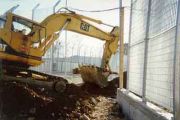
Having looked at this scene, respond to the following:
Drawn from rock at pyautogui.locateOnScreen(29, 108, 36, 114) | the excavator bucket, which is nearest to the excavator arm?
the excavator bucket

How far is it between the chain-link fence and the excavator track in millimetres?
5195

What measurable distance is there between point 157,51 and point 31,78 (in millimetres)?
7700

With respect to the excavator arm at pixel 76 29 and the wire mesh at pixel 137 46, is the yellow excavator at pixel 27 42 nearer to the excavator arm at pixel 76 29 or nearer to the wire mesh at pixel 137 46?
the excavator arm at pixel 76 29

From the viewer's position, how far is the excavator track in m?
12.7

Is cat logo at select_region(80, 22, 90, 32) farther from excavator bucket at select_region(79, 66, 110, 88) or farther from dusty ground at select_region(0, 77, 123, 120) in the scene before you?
dusty ground at select_region(0, 77, 123, 120)

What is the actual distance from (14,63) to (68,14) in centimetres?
319

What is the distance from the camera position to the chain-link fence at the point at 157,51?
5234mm

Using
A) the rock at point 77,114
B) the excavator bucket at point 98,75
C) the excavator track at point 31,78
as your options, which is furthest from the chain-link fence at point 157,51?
the excavator bucket at point 98,75

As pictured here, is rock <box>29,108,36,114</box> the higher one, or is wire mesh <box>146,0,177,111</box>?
wire mesh <box>146,0,177,111</box>

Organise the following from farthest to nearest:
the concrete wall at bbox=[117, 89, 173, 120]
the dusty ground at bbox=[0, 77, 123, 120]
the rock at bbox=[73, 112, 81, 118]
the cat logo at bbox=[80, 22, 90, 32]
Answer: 1. the cat logo at bbox=[80, 22, 90, 32]
2. the rock at bbox=[73, 112, 81, 118]
3. the dusty ground at bbox=[0, 77, 123, 120]
4. the concrete wall at bbox=[117, 89, 173, 120]

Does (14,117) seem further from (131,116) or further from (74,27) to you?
(74,27)

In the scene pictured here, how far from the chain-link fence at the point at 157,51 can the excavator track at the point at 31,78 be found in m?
5.19

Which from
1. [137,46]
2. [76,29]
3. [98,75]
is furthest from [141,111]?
[98,75]

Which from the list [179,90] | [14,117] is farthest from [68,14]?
[179,90]
